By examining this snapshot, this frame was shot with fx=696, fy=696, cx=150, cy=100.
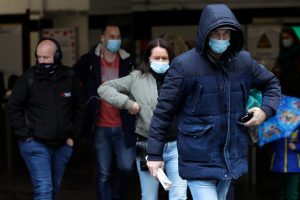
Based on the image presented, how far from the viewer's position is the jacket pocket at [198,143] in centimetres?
401

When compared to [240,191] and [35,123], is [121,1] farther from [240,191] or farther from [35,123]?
[35,123]

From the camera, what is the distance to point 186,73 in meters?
4.04

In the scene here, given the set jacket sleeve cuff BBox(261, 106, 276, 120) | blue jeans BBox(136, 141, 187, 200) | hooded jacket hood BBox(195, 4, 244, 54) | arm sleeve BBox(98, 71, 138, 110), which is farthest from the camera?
arm sleeve BBox(98, 71, 138, 110)

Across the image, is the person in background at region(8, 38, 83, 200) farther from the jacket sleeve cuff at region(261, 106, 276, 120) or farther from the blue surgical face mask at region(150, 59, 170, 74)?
the jacket sleeve cuff at region(261, 106, 276, 120)

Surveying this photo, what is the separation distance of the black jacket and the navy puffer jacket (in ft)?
6.23

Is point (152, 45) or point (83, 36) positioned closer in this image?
point (152, 45)

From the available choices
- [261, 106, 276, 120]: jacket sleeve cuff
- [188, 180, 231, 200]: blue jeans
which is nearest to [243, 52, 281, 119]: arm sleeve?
[261, 106, 276, 120]: jacket sleeve cuff

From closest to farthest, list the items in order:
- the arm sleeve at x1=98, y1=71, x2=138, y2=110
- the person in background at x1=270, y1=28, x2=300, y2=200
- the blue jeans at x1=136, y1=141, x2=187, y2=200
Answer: the blue jeans at x1=136, y1=141, x2=187, y2=200 → the arm sleeve at x1=98, y1=71, x2=138, y2=110 → the person in background at x1=270, y1=28, x2=300, y2=200

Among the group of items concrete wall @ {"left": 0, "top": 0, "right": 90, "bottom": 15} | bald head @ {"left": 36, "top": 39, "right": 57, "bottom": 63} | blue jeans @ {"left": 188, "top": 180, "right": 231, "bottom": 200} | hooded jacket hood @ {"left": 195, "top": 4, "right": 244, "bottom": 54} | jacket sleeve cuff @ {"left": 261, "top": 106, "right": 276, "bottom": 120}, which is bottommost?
blue jeans @ {"left": 188, "top": 180, "right": 231, "bottom": 200}

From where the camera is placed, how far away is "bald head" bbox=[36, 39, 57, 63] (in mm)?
5902

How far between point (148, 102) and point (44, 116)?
95 centimetres

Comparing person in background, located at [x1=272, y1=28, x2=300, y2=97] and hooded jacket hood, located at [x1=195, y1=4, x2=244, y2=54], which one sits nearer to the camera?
hooded jacket hood, located at [x1=195, y1=4, x2=244, y2=54]

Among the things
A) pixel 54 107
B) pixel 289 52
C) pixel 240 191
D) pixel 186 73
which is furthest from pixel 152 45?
pixel 240 191

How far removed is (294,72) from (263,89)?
2.37 metres
